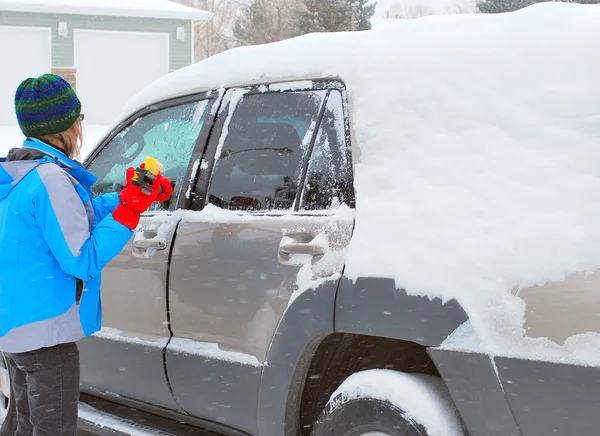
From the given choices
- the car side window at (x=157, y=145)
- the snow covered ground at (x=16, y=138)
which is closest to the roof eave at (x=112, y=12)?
the snow covered ground at (x=16, y=138)

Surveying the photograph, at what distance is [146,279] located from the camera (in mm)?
3213

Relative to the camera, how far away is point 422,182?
2332 millimetres

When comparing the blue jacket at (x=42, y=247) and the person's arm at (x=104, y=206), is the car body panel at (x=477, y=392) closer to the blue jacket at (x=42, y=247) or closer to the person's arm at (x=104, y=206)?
the blue jacket at (x=42, y=247)

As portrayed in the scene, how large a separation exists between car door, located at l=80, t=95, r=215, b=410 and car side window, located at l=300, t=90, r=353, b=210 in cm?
65

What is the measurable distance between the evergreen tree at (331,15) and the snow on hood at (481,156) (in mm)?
28911

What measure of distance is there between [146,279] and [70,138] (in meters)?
0.71

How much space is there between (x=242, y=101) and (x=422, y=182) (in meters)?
1.08

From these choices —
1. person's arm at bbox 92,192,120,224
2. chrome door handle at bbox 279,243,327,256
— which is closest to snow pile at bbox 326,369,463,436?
chrome door handle at bbox 279,243,327,256

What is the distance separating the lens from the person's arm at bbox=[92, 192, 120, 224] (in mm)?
3055

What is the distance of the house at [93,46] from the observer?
870 inches

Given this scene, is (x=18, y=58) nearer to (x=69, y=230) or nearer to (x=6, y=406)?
(x=6, y=406)

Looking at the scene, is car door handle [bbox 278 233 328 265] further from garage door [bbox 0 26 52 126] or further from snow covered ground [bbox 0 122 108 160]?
garage door [bbox 0 26 52 126]

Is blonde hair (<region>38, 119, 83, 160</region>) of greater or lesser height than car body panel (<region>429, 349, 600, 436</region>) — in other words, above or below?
above

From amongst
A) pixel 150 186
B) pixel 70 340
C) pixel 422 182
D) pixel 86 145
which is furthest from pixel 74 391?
pixel 86 145
